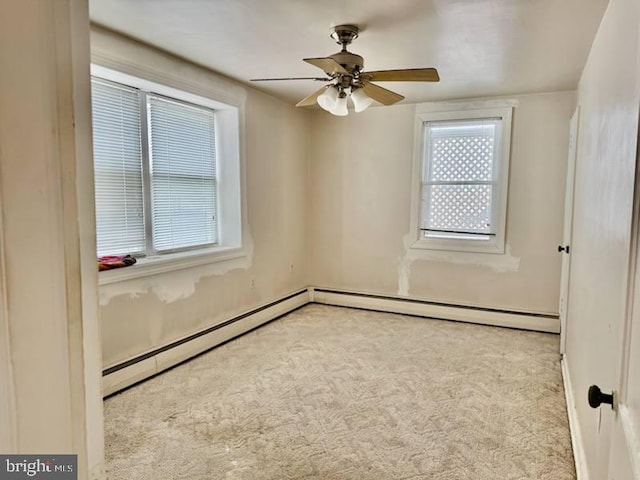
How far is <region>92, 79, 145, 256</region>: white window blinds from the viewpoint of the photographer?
2826mm

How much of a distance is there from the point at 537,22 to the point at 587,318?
1672 millimetres

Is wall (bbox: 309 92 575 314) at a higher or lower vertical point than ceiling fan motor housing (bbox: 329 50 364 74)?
lower

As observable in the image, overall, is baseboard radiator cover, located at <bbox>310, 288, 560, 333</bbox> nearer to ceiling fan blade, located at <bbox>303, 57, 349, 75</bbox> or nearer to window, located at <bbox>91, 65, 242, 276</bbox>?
window, located at <bbox>91, 65, 242, 276</bbox>

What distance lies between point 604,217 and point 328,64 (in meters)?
1.61

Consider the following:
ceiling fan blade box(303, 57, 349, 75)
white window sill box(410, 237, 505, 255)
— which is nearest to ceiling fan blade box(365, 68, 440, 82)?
ceiling fan blade box(303, 57, 349, 75)

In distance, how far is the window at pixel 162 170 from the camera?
9.48 feet

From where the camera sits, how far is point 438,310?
4.62 m

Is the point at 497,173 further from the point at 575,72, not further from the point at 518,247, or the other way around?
the point at 575,72

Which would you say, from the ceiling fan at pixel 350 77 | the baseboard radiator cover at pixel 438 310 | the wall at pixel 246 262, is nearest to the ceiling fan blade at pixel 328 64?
the ceiling fan at pixel 350 77

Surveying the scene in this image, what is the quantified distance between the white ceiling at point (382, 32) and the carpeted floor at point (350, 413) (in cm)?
230

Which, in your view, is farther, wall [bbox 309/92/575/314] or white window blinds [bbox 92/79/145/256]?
wall [bbox 309/92/575/314]

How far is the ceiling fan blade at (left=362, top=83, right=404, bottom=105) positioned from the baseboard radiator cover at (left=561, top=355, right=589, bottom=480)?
2.19 metres

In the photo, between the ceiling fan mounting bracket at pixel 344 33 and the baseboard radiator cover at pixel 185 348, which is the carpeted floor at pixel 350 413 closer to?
the baseboard radiator cover at pixel 185 348

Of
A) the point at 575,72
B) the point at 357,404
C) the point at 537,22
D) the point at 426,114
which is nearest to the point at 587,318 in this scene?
the point at 357,404
